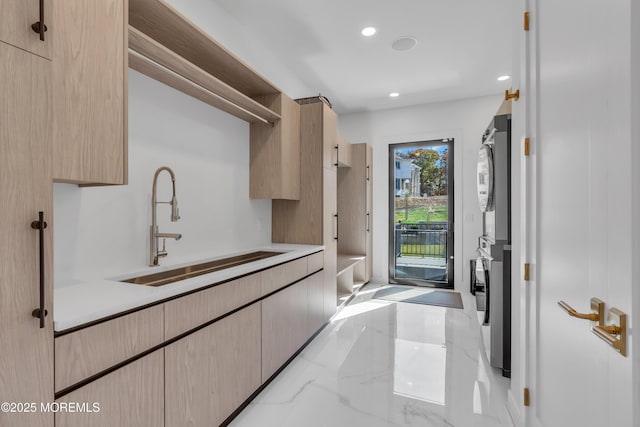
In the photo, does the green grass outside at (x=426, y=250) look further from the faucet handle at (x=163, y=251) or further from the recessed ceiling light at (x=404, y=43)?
the faucet handle at (x=163, y=251)

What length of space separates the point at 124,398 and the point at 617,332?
5.31ft

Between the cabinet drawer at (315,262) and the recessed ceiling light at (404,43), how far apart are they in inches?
89.8

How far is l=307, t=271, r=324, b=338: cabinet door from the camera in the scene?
107 inches

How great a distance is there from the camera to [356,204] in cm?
478

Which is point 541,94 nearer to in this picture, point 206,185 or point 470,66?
point 206,185

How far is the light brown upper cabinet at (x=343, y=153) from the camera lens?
4.20m

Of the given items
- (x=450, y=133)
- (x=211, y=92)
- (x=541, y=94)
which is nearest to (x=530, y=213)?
A: (x=541, y=94)

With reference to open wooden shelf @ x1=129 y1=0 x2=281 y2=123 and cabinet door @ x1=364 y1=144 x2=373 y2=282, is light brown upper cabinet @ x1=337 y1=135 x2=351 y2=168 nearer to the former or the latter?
cabinet door @ x1=364 y1=144 x2=373 y2=282

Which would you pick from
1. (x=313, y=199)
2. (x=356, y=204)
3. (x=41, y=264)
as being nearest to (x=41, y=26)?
(x=41, y=264)

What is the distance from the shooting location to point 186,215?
6.97 feet

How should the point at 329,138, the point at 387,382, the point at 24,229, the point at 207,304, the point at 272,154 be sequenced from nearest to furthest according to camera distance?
the point at 24,229, the point at 207,304, the point at 387,382, the point at 272,154, the point at 329,138

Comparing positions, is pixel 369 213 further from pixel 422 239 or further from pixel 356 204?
pixel 422 239

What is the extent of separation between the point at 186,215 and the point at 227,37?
161 cm

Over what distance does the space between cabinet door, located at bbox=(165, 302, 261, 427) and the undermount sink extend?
13.5 inches
